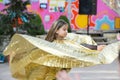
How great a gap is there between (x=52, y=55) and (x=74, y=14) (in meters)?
18.8

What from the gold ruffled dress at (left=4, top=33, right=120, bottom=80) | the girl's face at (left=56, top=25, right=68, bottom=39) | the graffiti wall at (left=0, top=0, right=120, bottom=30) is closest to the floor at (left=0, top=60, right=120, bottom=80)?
the girl's face at (left=56, top=25, right=68, bottom=39)

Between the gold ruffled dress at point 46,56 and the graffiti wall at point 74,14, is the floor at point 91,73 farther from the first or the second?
the gold ruffled dress at point 46,56

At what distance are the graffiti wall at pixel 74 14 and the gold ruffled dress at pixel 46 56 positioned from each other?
17.4 metres

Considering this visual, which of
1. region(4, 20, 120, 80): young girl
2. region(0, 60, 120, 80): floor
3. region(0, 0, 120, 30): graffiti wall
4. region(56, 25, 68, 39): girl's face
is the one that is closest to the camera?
region(4, 20, 120, 80): young girl

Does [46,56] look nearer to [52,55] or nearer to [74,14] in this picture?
[52,55]

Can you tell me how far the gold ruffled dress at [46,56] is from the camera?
139 inches

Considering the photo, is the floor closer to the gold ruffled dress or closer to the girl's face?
the girl's face

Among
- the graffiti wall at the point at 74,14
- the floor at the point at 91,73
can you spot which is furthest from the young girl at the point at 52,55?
the graffiti wall at the point at 74,14

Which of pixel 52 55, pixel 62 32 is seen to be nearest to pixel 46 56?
pixel 52 55

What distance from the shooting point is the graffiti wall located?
72.4 ft

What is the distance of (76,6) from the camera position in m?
22.3

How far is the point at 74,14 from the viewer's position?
22344 millimetres

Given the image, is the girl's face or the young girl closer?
the young girl

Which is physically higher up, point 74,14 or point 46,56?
point 46,56
